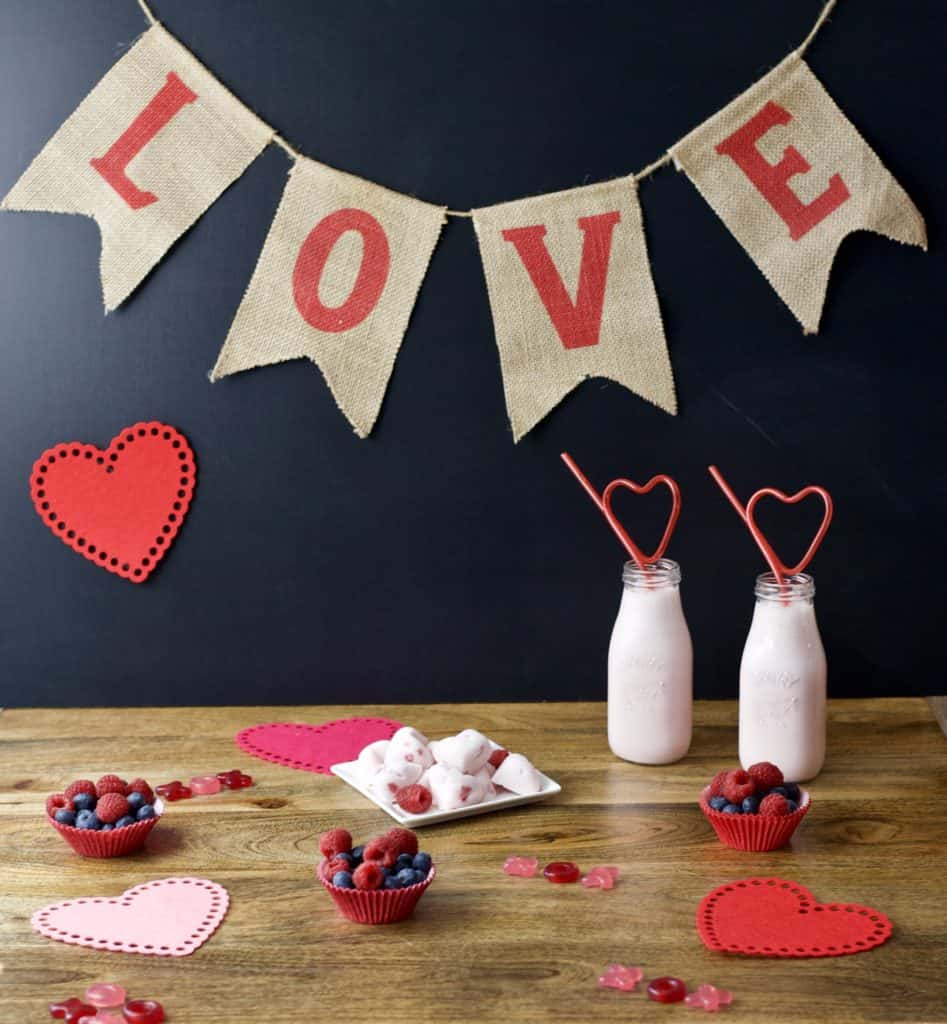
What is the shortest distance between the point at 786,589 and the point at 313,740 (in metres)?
0.62

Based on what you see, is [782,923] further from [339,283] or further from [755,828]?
[339,283]

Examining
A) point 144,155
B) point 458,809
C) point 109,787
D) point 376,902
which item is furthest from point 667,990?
point 144,155

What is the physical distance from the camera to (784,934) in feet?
3.78

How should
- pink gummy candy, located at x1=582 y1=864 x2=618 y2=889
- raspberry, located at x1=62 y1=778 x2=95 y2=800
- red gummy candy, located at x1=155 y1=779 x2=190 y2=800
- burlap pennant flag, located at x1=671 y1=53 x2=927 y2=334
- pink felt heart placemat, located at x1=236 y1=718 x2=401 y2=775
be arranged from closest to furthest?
pink gummy candy, located at x1=582 y1=864 x2=618 y2=889 → raspberry, located at x1=62 y1=778 x2=95 y2=800 → red gummy candy, located at x1=155 y1=779 x2=190 y2=800 → pink felt heart placemat, located at x1=236 y1=718 x2=401 y2=775 → burlap pennant flag, located at x1=671 y1=53 x2=927 y2=334

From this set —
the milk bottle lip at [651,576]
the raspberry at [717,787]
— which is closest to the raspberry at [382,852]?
the raspberry at [717,787]

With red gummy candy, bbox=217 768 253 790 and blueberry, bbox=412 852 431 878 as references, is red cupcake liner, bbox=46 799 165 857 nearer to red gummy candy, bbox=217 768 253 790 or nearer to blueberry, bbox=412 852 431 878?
red gummy candy, bbox=217 768 253 790

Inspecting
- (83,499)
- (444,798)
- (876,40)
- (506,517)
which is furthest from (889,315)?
(83,499)

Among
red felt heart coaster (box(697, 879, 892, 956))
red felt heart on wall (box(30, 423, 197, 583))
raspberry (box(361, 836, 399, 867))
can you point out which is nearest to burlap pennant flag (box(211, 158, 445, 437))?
red felt heart on wall (box(30, 423, 197, 583))

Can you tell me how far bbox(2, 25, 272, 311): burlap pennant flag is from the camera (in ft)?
5.67

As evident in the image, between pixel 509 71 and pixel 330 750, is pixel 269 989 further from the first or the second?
pixel 509 71

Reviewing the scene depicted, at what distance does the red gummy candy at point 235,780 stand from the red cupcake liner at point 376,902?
0.34m

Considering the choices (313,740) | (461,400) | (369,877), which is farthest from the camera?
(461,400)

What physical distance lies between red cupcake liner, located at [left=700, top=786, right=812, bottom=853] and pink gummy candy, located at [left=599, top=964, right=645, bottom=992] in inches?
10.1

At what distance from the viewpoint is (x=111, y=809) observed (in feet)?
4.32
